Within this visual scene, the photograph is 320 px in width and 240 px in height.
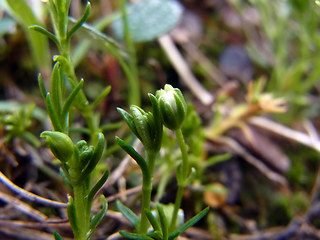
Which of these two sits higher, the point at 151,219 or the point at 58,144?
the point at 58,144

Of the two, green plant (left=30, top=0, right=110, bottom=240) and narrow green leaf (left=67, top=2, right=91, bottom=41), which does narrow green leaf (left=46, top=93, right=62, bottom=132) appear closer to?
green plant (left=30, top=0, right=110, bottom=240)

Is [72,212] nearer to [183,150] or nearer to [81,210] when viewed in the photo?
[81,210]

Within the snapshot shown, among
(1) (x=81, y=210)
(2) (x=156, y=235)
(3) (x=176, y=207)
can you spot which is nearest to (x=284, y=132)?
(3) (x=176, y=207)

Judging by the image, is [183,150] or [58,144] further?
[183,150]

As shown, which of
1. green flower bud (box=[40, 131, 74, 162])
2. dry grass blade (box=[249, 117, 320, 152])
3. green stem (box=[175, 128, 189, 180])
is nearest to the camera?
green flower bud (box=[40, 131, 74, 162])

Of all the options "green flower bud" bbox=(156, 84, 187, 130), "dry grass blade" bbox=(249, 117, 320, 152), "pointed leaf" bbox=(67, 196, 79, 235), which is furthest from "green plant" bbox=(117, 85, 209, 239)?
"dry grass blade" bbox=(249, 117, 320, 152)

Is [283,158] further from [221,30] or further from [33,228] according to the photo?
[33,228]
